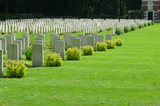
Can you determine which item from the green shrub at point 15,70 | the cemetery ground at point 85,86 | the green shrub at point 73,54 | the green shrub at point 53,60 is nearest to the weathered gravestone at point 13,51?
the cemetery ground at point 85,86

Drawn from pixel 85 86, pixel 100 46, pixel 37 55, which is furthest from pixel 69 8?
pixel 85 86

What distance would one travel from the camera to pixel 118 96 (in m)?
8.23

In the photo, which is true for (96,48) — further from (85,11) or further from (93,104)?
(85,11)

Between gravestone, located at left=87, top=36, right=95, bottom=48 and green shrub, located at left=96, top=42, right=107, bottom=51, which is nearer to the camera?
green shrub, located at left=96, top=42, right=107, bottom=51

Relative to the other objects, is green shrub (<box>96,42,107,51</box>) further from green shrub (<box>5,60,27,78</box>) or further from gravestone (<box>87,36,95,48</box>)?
green shrub (<box>5,60,27,78</box>)

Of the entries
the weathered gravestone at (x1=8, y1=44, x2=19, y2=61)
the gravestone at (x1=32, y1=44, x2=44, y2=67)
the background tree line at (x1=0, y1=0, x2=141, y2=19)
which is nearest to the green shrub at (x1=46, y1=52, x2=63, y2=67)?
the gravestone at (x1=32, y1=44, x2=44, y2=67)

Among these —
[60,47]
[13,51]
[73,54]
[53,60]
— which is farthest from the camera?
[73,54]

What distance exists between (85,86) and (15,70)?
2.17 meters

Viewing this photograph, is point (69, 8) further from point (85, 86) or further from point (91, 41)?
point (85, 86)

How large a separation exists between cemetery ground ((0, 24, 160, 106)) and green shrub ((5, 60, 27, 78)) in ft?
0.84

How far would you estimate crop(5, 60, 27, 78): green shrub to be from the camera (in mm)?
10289

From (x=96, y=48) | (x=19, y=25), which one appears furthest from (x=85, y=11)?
(x=96, y=48)

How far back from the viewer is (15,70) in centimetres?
1035

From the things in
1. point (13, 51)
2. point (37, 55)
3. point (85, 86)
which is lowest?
point (85, 86)
